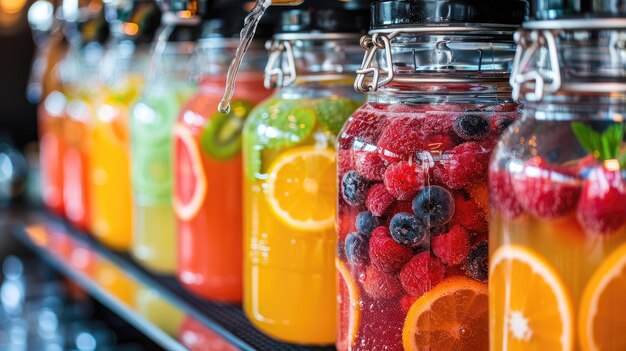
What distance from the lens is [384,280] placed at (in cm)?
74

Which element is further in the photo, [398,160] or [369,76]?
[369,76]

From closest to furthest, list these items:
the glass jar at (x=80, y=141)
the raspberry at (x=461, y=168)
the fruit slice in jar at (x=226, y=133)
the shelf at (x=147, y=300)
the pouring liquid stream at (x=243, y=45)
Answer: the raspberry at (x=461, y=168)
the pouring liquid stream at (x=243, y=45)
the shelf at (x=147, y=300)
the fruit slice in jar at (x=226, y=133)
the glass jar at (x=80, y=141)

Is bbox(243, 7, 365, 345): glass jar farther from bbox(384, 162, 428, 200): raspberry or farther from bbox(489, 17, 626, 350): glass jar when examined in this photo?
bbox(489, 17, 626, 350): glass jar

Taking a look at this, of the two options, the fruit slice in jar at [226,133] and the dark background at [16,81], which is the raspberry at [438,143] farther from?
the dark background at [16,81]

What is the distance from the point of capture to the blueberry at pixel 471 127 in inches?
28.7

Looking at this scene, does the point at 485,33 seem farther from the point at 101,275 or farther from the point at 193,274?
the point at 101,275

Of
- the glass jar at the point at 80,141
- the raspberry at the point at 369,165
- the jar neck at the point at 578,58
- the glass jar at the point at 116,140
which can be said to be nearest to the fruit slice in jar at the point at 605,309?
the jar neck at the point at 578,58

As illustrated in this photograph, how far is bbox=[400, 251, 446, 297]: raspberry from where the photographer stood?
2.36ft

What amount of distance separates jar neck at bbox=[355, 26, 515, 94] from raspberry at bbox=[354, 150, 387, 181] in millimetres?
57

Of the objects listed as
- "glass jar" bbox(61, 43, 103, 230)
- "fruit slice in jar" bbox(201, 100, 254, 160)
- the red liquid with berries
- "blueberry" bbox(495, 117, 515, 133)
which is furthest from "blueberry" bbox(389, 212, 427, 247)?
"glass jar" bbox(61, 43, 103, 230)

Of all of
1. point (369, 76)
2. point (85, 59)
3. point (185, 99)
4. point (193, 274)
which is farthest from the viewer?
point (85, 59)

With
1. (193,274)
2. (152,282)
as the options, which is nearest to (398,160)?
(193,274)

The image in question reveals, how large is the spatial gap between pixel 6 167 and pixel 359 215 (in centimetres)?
163

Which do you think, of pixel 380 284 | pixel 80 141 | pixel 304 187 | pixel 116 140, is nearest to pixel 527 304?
pixel 380 284
